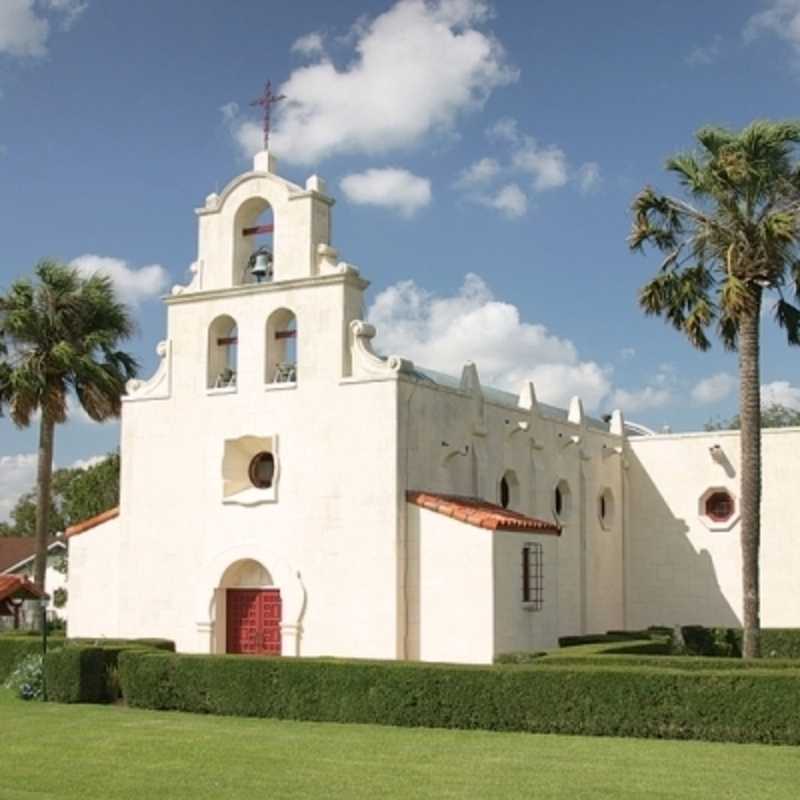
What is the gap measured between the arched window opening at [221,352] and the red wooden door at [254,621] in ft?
13.8

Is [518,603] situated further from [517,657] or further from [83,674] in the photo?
[83,674]

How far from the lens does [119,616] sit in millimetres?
25844

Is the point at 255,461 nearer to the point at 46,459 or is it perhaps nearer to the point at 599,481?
the point at 46,459

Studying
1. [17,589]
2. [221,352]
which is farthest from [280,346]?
[17,589]

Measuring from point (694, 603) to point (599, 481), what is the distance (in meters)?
4.04

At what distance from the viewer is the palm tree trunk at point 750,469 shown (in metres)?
23.2

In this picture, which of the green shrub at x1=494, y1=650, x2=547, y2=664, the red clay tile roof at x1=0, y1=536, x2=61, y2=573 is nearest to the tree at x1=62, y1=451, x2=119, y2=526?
the red clay tile roof at x1=0, y1=536, x2=61, y2=573

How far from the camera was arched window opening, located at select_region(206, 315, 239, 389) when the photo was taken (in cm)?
2542

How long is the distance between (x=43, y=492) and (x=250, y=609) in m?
8.15

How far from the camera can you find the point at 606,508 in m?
33.5

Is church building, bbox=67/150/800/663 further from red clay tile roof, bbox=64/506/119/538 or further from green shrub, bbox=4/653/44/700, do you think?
green shrub, bbox=4/653/44/700

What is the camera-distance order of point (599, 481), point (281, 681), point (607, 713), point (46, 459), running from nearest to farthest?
point (607, 713)
point (281, 681)
point (46, 459)
point (599, 481)

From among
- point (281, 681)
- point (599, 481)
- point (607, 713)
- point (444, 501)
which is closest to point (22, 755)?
point (281, 681)

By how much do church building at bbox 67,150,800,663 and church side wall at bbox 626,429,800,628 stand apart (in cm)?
622
